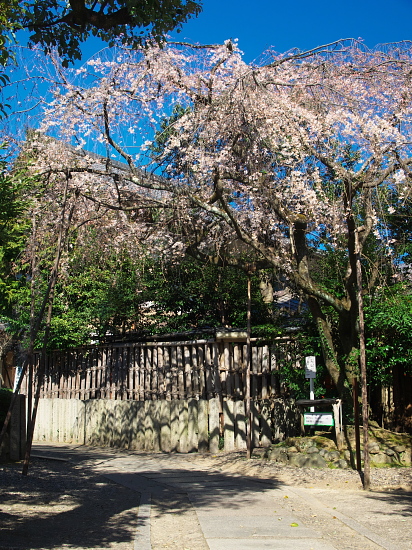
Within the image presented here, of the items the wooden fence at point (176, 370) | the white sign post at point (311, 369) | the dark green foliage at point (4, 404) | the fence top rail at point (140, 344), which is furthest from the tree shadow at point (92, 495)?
the fence top rail at point (140, 344)

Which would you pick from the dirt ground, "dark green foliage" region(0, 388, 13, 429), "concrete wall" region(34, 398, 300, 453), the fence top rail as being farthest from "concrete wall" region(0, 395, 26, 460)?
the fence top rail

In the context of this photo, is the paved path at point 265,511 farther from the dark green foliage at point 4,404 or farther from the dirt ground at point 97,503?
the dark green foliage at point 4,404

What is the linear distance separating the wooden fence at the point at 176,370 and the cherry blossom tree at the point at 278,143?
181 centimetres

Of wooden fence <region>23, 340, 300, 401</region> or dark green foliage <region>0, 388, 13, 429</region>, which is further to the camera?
A: wooden fence <region>23, 340, 300, 401</region>

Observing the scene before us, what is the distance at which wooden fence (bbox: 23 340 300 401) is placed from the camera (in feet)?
41.0

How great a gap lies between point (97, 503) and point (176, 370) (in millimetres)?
6163

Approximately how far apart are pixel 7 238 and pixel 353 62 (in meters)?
6.73

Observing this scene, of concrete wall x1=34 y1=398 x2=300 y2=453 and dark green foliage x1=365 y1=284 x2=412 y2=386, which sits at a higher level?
dark green foliage x1=365 y1=284 x2=412 y2=386

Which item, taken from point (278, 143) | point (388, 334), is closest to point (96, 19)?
point (278, 143)

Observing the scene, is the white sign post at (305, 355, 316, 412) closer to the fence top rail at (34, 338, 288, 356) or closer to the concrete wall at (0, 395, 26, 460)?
the fence top rail at (34, 338, 288, 356)

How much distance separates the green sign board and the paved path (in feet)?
4.63

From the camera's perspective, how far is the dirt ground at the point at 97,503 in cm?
544

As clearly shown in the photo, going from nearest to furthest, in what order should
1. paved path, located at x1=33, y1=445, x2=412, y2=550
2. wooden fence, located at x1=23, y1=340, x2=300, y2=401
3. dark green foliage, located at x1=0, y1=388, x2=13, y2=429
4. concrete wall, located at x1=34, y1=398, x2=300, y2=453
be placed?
paved path, located at x1=33, y1=445, x2=412, y2=550
dark green foliage, located at x1=0, y1=388, x2=13, y2=429
concrete wall, located at x1=34, y1=398, x2=300, y2=453
wooden fence, located at x1=23, y1=340, x2=300, y2=401

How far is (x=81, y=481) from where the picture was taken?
8.80 meters
